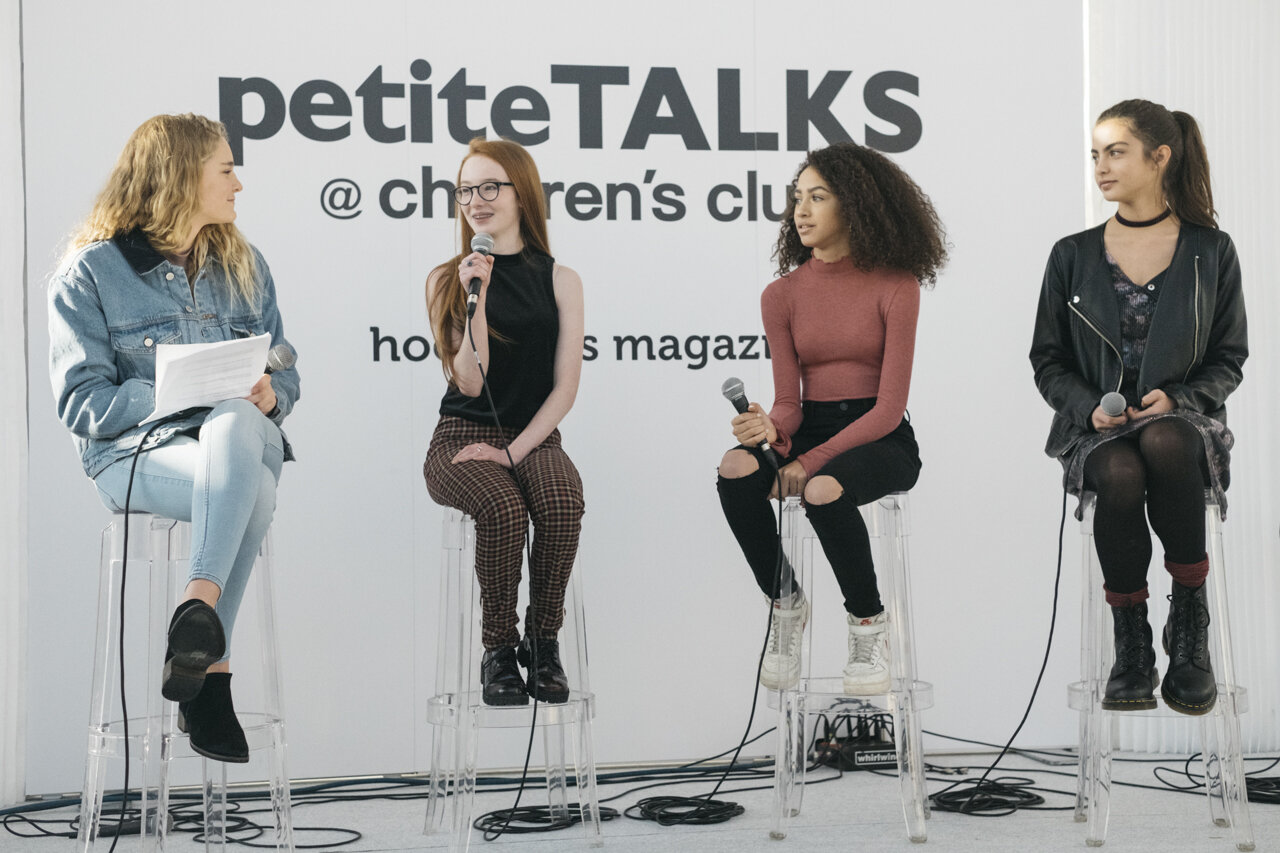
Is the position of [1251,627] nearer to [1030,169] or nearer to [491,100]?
[1030,169]

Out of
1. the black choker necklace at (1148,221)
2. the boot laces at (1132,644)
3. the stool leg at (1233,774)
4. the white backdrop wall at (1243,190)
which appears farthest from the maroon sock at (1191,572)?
the white backdrop wall at (1243,190)

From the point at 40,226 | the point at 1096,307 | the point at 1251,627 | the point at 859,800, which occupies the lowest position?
the point at 859,800

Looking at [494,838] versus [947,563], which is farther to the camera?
[947,563]

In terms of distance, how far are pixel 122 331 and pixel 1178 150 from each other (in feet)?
7.87

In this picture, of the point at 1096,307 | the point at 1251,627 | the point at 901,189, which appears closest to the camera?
the point at 1096,307

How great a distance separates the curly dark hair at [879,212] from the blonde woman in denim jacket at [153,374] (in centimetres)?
138

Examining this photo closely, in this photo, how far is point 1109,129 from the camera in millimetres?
3068

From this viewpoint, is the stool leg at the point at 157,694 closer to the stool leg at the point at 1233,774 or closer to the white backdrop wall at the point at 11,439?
the white backdrop wall at the point at 11,439

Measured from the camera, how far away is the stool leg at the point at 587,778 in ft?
9.94

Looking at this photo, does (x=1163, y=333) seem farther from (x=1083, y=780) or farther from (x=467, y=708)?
(x=467, y=708)

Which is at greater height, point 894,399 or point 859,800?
point 894,399

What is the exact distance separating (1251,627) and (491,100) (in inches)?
109

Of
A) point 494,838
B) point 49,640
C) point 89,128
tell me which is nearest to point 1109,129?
point 494,838

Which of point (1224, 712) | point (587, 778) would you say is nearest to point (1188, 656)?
point (1224, 712)
